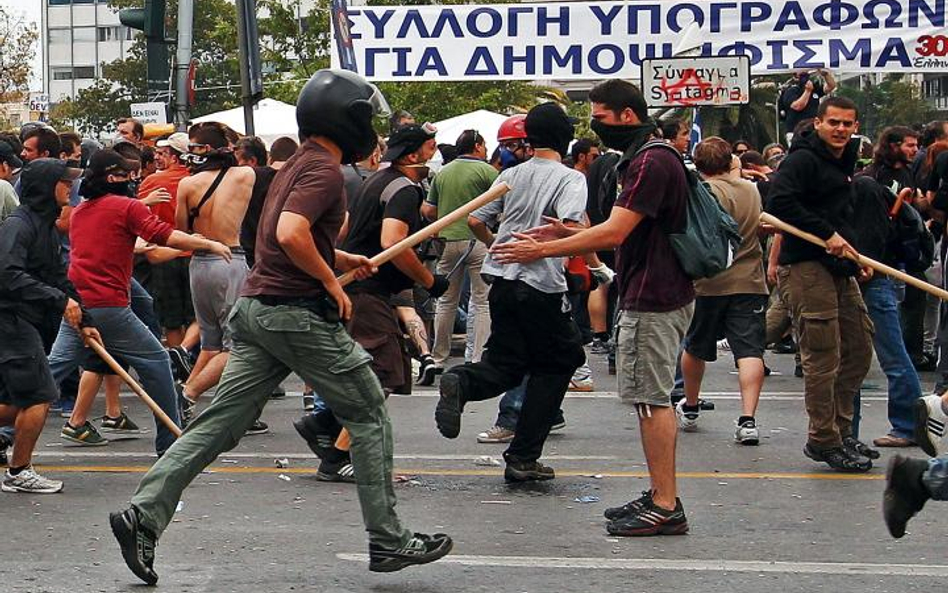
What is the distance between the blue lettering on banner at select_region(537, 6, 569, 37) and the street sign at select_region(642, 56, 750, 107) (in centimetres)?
150

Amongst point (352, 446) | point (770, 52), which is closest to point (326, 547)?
point (352, 446)

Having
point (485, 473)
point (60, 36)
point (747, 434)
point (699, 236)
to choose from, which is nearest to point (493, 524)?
point (485, 473)

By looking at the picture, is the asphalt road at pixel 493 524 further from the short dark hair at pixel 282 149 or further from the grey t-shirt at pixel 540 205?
the short dark hair at pixel 282 149

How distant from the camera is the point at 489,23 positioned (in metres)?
18.4

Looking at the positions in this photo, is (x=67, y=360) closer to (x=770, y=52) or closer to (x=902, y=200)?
(x=902, y=200)

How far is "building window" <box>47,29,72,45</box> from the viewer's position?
139m

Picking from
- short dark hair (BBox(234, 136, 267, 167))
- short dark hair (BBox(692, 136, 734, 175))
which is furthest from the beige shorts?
short dark hair (BBox(234, 136, 267, 167))

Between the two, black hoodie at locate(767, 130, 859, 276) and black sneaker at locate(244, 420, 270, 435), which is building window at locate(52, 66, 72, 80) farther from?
black hoodie at locate(767, 130, 859, 276)

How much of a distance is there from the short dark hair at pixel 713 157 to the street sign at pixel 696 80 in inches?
229

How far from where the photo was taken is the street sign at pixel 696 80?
55.6 feet

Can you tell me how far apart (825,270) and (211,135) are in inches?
164

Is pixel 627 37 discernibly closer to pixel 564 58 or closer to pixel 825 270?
pixel 564 58

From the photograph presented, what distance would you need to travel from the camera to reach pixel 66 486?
880 cm

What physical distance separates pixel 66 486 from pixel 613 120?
3296 mm
